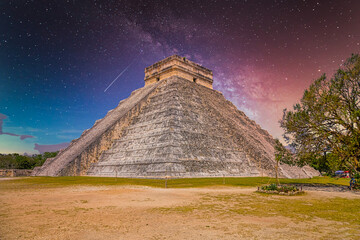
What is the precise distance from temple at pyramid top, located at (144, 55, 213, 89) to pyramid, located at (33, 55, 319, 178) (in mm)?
2892

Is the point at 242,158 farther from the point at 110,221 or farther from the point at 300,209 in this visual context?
the point at 110,221

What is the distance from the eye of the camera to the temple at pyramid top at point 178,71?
98.5 ft

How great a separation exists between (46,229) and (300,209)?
6322 millimetres

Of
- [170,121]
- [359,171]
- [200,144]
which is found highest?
[170,121]

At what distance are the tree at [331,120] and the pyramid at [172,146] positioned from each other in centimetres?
618

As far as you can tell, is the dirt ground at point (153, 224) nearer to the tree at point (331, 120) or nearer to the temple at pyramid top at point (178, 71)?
the tree at point (331, 120)

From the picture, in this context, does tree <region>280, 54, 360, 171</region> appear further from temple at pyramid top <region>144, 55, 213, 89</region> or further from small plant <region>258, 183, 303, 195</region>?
temple at pyramid top <region>144, 55, 213, 89</region>

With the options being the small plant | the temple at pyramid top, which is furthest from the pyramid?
the small plant

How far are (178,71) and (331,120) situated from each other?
19243 millimetres

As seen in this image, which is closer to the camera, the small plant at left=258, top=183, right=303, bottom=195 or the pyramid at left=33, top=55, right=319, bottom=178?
the small plant at left=258, top=183, right=303, bottom=195

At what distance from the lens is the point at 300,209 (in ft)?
22.0

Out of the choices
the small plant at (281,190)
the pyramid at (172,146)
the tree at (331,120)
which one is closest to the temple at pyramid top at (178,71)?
the pyramid at (172,146)

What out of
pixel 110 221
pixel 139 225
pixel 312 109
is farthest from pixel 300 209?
pixel 312 109

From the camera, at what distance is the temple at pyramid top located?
30.0 meters
